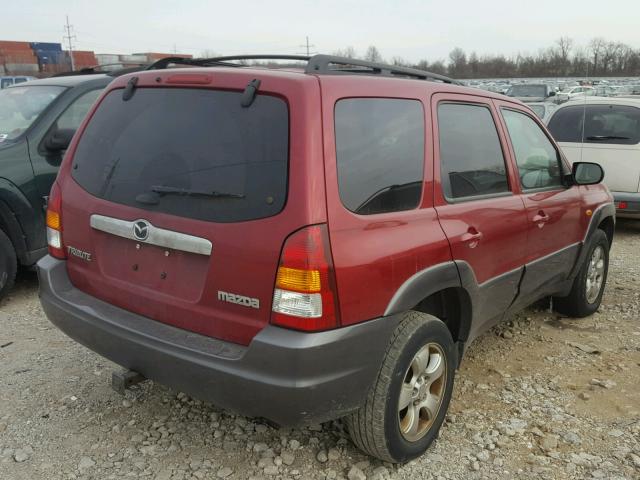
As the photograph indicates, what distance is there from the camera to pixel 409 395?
2.57m

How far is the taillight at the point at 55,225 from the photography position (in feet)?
9.34

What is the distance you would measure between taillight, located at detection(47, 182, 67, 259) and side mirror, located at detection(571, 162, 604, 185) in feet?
10.7

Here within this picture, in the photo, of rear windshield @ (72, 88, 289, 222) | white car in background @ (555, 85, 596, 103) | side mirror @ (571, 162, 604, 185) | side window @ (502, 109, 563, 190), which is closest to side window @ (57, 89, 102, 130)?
rear windshield @ (72, 88, 289, 222)

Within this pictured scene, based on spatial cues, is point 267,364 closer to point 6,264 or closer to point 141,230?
point 141,230

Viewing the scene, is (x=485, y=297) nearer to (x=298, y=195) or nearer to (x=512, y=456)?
(x=512, y=456)

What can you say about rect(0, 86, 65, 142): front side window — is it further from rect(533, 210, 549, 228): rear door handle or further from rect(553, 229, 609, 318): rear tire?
rect(553, 229, 609, 318): rear tire

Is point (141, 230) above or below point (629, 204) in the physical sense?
above

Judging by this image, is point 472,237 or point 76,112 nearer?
point 472,237

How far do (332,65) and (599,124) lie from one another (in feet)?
20.6

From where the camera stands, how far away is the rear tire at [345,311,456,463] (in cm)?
237

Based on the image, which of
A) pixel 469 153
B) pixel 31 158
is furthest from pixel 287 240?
pixel 31 158

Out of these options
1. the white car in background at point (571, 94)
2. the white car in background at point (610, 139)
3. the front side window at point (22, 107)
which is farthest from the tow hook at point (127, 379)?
the white car in background at point (571, 94)

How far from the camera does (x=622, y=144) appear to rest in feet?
23.9

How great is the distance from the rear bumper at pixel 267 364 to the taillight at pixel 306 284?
0.05 m
